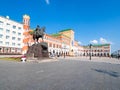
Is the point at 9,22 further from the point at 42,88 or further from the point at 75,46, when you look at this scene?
the point at 75,46

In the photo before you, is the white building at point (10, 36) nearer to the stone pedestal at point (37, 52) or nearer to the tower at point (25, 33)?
the tower at point (25, 33)

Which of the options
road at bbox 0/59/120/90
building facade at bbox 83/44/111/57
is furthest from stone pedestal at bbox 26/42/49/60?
A: building facade at bbox 83/44/111/57

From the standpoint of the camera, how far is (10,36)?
56.7 meters

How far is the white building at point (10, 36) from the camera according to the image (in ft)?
175

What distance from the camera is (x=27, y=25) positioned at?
2623 inches

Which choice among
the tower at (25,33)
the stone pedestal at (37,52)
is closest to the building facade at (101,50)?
the tower at (25,33)

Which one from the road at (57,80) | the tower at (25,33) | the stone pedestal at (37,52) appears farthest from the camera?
the tower at (25,33)

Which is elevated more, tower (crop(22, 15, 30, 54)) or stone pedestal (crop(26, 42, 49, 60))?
tower (crop(22, 15, 30, 54))

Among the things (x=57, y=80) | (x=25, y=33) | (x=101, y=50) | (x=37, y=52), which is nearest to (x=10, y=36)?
(x=25, y=33)

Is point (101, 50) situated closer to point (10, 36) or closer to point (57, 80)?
point (10, 36)

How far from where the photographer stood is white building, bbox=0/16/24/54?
53259 mm

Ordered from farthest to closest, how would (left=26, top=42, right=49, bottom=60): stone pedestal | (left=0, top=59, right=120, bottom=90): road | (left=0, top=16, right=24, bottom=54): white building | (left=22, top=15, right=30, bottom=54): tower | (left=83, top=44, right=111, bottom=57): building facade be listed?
(left=83, top=44, right=111, bottom=57): building facade → (left=22, top=15, right=30, bottom=54): tower → (left=0, top=16, right=24, bottom=54): white building → (left=26, top=42, right=49, bottom=60): stone pedestal → (left=0, top=59, right=120, bottom=90): road

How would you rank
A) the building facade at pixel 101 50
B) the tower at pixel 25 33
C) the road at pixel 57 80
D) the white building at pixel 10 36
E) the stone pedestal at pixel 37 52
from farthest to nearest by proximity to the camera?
the building facade at pixel 101 50, the tower at pixel 25 33, the white building at pixel 10 36, the stone pedestal at pixel 37 52, the road at pixel 57 80

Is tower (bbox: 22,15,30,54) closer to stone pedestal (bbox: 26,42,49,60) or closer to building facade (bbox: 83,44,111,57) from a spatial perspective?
stone pedestal (bbox: 26,42,49,60)
